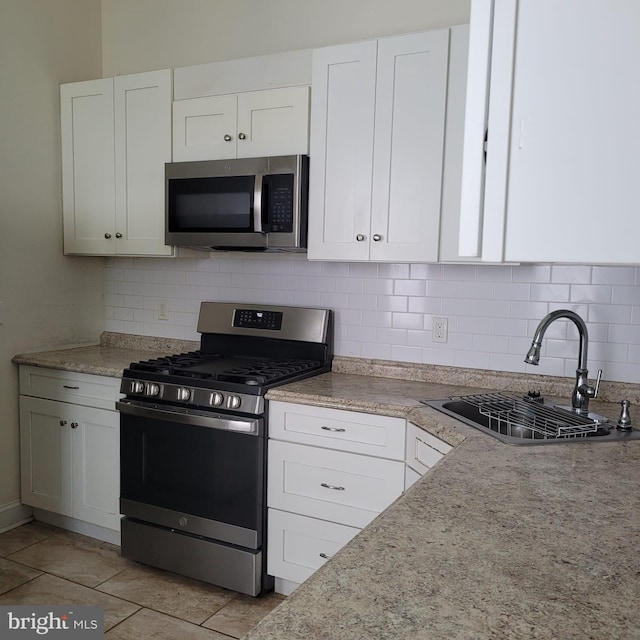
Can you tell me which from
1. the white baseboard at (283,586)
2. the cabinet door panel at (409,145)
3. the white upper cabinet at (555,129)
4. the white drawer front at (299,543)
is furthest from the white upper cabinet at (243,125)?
the white upper cabinet at (555,129)

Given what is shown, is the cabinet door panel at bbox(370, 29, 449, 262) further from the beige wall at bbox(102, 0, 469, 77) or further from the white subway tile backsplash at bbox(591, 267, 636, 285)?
the white subway tile backsplash at bbox(591, 267, 636, 285)

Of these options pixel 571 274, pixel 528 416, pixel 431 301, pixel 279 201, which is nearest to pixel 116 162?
pixel 279 201

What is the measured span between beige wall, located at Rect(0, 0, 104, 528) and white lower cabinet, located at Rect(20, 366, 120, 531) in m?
0.11

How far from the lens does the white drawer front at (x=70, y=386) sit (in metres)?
3.10

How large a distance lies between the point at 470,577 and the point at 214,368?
6.99ft

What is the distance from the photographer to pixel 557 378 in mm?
2633

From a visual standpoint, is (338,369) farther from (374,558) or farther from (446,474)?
(374,558)

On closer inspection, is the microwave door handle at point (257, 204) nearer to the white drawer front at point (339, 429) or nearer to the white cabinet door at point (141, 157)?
the white cabinet door at point (141, 157)

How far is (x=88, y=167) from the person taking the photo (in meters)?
3.43

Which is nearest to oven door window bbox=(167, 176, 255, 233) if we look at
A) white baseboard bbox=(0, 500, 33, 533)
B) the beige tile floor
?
the beige tile floor

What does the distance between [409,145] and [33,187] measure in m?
2.10

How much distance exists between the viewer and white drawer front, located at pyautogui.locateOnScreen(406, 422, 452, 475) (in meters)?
2.09

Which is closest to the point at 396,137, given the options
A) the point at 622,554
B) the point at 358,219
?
the point at 358,219

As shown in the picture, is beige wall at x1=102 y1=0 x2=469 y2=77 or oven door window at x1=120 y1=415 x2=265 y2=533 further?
beige wall at x1=102 y1=0 x2=469 y2=77
